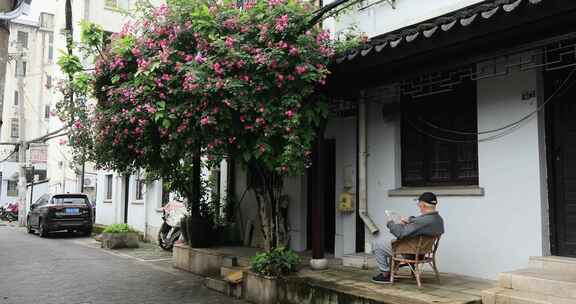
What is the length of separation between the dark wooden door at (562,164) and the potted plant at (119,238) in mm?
12637

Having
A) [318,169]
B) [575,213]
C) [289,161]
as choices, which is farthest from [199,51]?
[575,213]

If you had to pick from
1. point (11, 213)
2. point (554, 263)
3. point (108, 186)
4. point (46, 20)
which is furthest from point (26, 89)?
point (554, 263)

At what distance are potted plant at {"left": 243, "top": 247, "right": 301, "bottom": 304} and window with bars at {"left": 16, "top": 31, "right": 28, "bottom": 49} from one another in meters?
40.4

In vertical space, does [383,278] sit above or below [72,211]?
below

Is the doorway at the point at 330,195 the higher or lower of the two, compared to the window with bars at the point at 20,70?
lower

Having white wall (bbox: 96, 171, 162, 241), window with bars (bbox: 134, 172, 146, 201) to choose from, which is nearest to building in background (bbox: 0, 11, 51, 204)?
white wall (bbox: 96, 171, 162, 241)

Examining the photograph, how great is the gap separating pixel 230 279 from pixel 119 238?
8.33 m

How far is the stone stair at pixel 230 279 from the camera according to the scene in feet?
26.9

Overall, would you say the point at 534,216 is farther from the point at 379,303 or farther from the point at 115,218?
the point at 115,218

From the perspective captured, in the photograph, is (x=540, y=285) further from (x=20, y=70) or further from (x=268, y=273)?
(x=20, y=70)

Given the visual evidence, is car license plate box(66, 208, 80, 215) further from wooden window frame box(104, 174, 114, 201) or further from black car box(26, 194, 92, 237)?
wooden window frame box(104, 174, 114, 201)

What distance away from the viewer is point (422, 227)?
6176mm

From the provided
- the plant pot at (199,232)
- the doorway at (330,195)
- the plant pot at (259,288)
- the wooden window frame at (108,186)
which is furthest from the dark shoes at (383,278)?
the wooden window frame at (108,186)

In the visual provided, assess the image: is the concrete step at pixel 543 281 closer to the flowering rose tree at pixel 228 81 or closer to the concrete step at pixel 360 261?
the concrete step at pixel 360 261
